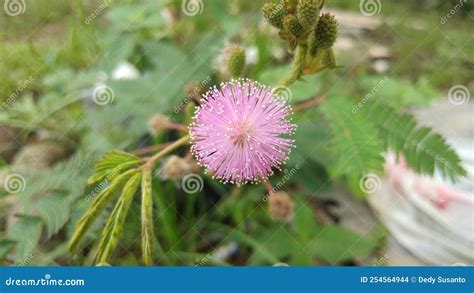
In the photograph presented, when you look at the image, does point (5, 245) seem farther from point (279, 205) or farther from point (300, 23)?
point (300, 23)

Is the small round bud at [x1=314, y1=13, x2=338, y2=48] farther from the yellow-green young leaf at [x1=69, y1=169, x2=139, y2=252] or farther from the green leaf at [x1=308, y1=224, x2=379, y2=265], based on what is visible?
the green leaf at [x1=308, y1=224, x2=379, y2=265]

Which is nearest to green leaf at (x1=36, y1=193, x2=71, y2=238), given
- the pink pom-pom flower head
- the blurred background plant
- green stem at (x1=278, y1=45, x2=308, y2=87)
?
the blurred background plant

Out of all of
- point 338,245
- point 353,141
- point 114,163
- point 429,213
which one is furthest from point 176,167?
point 429,213

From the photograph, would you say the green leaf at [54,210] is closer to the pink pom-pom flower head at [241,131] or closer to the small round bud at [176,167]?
the small round bud at [176,167]

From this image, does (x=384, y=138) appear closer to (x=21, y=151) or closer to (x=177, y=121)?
(x=177, y=121)

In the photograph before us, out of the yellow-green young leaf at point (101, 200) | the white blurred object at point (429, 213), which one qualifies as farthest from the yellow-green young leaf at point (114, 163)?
the white blurred object at point (429, 213)
